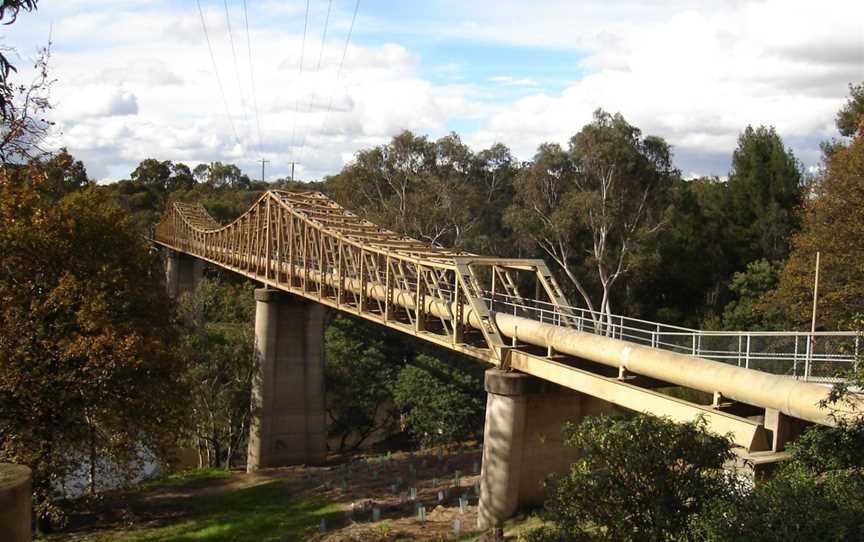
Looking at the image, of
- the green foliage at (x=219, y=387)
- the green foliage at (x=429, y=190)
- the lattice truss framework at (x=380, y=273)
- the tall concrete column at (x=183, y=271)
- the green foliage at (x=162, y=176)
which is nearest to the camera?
the lattice truss framework at (x=380, y=273)

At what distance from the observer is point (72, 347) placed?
829 inches

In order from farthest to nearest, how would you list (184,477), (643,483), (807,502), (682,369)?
(184,477)
(682,369)
(643,483)
(807,502)

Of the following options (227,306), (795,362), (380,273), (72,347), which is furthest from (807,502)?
(227,306)

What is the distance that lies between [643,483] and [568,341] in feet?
30.7

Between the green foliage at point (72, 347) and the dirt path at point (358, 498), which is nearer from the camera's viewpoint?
the green foliage at point (72, 347)

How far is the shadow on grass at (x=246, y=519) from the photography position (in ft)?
83.1

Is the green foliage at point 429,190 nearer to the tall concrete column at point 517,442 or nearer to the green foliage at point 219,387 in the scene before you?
the green foliage at point 219,387

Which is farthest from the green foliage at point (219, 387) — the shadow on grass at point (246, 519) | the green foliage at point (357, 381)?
the shadow on grass at point (246, 519)

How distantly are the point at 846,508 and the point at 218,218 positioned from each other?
278ft

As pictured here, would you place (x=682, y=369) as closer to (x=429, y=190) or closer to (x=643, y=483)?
(x=643, y=483)

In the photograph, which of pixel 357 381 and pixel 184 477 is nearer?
pixel 184 477

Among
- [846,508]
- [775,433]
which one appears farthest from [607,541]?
[775,433]

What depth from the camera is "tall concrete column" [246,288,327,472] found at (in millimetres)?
37969

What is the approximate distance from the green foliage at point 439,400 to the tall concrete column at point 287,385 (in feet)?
14.2
